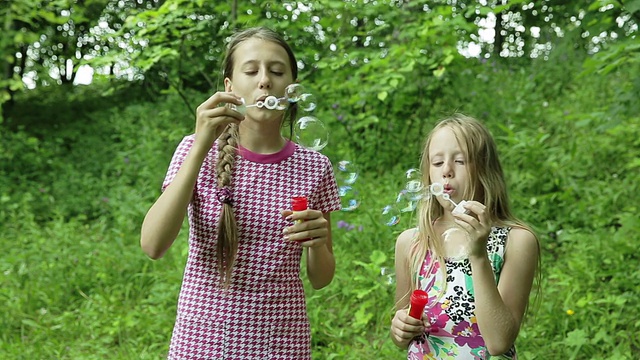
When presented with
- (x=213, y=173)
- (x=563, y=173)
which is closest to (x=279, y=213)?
(x=213, y=173)

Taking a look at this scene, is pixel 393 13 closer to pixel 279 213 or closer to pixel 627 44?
pixel 627 44

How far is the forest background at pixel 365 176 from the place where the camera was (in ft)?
11.8

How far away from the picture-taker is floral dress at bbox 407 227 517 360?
1.72 m

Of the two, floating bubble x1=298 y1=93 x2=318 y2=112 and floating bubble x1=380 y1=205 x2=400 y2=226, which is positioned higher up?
floating bubble x1=298 y1=93 x2=318 y2=112

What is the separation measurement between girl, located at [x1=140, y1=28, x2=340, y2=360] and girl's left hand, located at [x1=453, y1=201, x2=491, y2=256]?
349 millimetres

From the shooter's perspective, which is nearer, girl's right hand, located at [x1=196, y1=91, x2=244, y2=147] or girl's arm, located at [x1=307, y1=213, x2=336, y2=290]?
girl's right hand, located at [x1=196, y1=91, x2=244, y2=147]

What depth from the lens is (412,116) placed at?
6.07 meters

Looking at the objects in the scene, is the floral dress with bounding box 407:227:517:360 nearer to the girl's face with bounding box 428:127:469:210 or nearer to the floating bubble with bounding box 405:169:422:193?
the girl's face with bounding box 428:127:469:210

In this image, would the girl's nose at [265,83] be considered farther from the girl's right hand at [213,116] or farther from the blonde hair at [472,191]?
the blonde hair at [472,191]

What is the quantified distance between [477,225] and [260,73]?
0.67 meters

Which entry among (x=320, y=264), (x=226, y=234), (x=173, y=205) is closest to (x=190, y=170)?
(x=173, y=205)

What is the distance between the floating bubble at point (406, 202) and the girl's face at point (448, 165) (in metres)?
0.17

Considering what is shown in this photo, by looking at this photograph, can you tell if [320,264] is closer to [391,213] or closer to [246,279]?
[246,279]

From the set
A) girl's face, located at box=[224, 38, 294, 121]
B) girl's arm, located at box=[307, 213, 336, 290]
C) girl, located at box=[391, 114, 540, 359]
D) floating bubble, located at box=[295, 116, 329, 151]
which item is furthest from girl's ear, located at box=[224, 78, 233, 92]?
girl, located at box=[391, 114, 540, 359]
